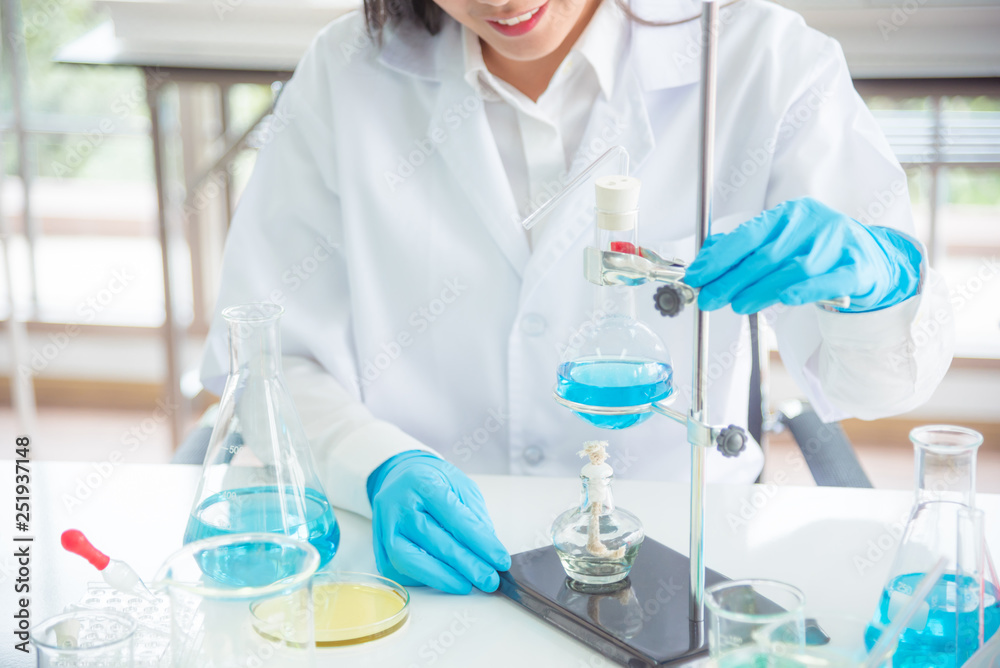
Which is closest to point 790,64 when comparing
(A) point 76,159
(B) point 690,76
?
(B) point 690,76

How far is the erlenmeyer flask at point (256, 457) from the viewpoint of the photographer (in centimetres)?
100

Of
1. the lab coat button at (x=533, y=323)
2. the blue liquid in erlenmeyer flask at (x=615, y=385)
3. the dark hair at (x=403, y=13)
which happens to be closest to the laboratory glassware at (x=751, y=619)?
the blue liquid in erlenmeyer flask at (x=615, y=385)

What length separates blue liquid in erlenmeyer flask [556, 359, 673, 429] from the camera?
94cm

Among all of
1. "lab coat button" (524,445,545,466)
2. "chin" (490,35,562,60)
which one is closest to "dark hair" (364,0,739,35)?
"chin" (490,35,562,60)

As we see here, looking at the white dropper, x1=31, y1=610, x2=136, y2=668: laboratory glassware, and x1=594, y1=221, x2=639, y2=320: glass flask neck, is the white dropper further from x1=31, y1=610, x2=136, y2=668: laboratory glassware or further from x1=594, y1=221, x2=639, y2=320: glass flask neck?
x1=31, y1=610, x2=136, y2=668: laboratory glassware

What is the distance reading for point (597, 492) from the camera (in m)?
1.02

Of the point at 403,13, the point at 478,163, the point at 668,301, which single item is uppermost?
the point at 403,13

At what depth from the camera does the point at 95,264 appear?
4.52m

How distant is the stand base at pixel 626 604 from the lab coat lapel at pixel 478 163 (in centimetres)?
57

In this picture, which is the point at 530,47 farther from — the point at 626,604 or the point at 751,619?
the point at 751,619

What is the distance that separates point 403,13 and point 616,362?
0.93 metres

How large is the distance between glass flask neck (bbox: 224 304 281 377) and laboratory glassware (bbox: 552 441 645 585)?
340 mm
